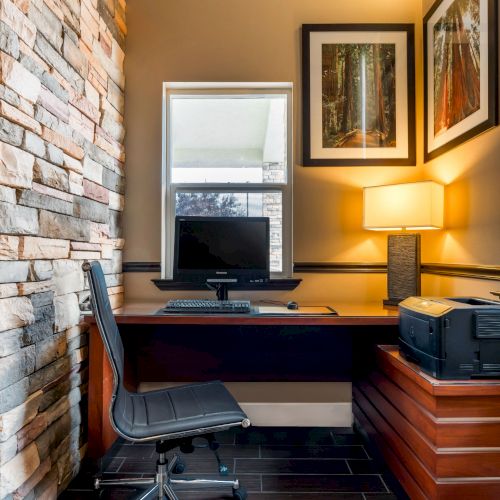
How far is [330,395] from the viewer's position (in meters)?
2.63

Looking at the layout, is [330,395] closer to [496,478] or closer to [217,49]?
[496,478]

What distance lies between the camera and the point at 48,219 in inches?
67.6

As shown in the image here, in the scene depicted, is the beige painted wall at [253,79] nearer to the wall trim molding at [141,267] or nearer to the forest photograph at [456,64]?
the wall trim molding at [141,267]

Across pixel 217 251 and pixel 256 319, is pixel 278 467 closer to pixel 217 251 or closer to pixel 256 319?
pixel 256 319

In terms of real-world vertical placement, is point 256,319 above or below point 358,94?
below

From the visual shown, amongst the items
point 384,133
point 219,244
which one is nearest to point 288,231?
point 219,244

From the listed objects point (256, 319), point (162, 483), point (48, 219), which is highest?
point (48, 219)

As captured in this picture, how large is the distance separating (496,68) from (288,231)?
4.66 ft

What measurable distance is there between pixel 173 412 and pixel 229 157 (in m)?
1.72

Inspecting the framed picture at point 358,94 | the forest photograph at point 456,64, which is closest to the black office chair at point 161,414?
the framed picture at point 358,94

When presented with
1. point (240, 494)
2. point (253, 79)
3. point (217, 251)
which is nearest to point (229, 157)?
point (253, 79)

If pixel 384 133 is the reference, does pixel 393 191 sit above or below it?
below

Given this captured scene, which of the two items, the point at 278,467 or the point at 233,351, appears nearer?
the point at 278,467

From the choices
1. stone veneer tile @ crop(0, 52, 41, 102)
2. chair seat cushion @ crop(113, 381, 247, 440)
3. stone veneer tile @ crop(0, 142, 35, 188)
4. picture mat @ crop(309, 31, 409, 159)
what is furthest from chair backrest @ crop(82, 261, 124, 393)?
picture mat @ crop(309, 31, 409, 159)
